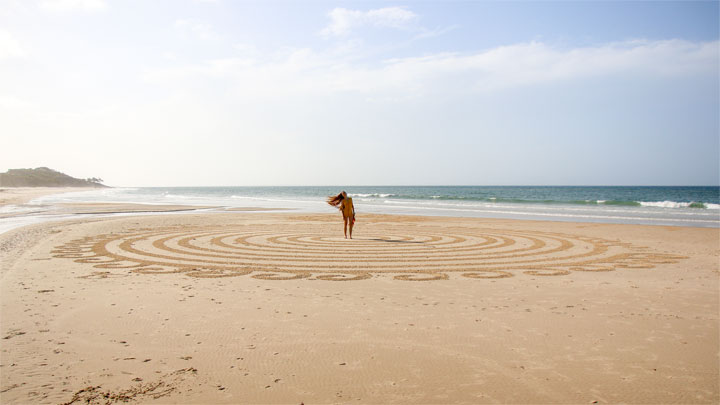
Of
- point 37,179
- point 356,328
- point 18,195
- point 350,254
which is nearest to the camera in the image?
point 356,328

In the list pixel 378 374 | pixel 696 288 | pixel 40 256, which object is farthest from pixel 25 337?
pixel 696 288

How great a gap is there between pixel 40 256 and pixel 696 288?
48.8 feet

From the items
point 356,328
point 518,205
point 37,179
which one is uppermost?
point 37,179

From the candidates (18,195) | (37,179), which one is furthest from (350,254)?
(37,179)

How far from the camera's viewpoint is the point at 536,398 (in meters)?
4.26

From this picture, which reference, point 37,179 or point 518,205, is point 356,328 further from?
point 37,179

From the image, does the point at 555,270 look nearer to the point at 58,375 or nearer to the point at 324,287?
the point at 324,287

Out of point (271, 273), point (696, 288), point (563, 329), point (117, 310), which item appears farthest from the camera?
point (271, 273)

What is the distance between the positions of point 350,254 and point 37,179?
156170mm

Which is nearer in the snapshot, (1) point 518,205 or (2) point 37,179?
(1) point 518,205

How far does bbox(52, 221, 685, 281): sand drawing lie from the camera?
10453 millimetres

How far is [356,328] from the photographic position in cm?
622

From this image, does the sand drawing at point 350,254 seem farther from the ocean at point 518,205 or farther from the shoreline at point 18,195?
the shoreline at point 18,195

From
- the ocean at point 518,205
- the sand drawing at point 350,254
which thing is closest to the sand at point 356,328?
the sand drawing at point 350,254
